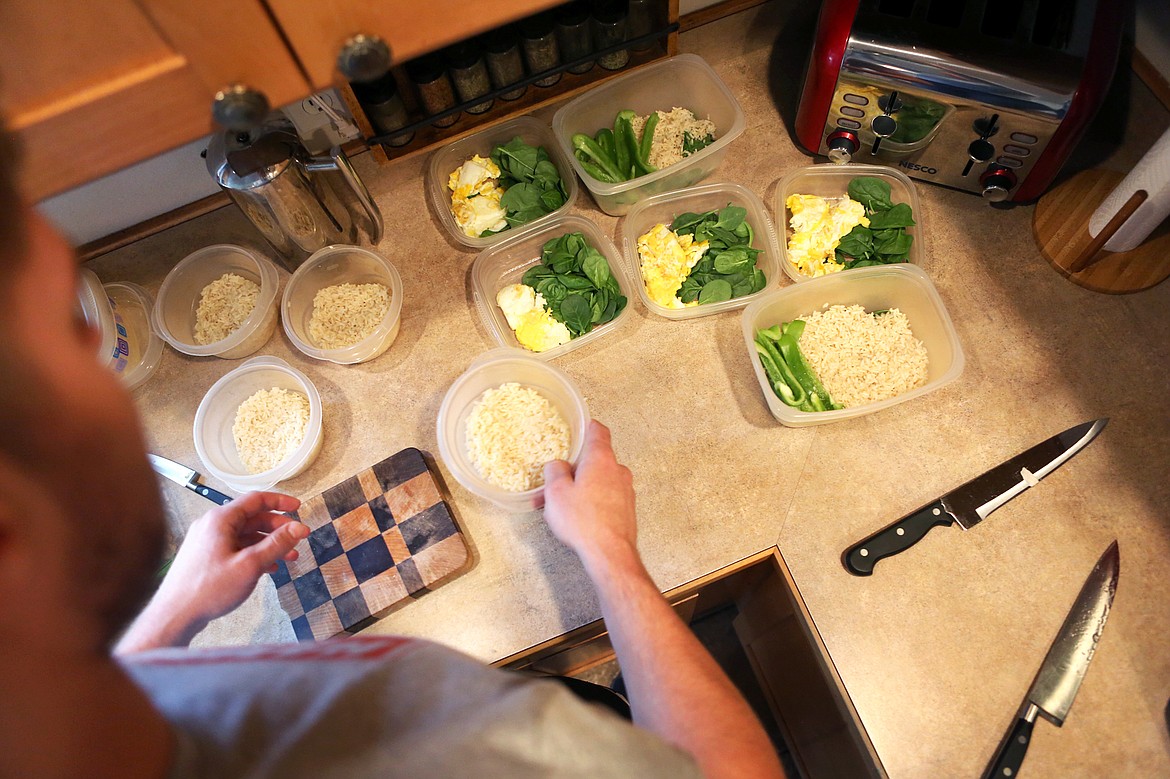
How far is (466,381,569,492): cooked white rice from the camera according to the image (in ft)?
3.04

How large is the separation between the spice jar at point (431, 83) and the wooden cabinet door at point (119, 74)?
40 centimetres

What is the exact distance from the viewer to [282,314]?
1.05 m

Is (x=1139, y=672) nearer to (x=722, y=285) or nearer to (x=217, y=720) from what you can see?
(x=722, y=285)

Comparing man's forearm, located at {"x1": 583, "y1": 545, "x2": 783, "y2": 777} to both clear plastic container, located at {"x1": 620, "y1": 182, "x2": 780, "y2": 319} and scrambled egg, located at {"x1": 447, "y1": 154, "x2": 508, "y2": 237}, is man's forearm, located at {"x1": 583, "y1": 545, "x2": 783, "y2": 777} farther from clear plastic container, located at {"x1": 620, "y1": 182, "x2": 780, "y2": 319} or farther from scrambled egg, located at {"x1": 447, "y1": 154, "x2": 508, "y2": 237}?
scrambled egg, located at {"x1": 447, "y1": 154, "x2": 508, "y2": 237}

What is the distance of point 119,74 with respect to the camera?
596 millimetres

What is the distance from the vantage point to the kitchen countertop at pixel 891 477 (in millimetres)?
844

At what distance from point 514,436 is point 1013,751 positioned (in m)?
0.75

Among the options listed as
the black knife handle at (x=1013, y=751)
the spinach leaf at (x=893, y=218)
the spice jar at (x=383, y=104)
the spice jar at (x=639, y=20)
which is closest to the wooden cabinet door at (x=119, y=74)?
the spice jar at (x=383, y=104)

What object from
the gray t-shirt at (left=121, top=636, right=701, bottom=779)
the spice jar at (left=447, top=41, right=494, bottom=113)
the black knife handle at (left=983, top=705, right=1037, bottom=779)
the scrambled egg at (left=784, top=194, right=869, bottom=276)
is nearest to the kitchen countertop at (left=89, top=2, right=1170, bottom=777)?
the black knife handle at (left=983, top=705, right=1037, bottom=779)

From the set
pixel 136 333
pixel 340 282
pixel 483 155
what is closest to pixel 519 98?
pixel 483 155

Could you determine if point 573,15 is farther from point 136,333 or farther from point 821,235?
point 136,333

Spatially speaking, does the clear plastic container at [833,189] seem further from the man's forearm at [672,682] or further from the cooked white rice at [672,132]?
the man's forearm at [672,682]

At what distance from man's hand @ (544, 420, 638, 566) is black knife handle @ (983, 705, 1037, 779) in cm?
52

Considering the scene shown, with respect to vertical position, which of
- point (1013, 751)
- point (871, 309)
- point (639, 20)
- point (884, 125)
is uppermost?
point (639, 20)
